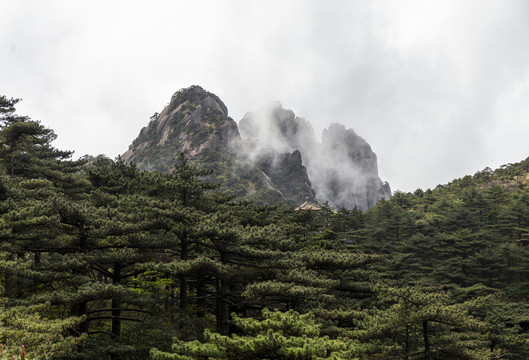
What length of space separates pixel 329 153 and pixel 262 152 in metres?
41.8

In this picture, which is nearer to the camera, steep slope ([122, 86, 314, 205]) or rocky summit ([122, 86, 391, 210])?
steep slope ([122, 86, 314, 205])

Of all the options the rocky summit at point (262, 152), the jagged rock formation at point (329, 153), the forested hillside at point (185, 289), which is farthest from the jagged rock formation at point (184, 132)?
the forested hillside at point (185, 289)

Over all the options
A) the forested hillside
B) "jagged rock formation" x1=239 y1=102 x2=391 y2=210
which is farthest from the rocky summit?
the forested hillside

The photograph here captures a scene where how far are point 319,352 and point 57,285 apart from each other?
13203mm

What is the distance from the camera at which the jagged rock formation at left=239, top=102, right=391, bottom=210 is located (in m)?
119

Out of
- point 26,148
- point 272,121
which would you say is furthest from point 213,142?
point 26,148

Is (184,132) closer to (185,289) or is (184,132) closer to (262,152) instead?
(262,152)

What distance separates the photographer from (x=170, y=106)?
103 metres

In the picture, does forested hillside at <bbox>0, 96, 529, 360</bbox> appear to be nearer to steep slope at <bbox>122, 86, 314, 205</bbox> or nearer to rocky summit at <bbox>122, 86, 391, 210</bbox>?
rocky summit at <bbox>122, 86, 391, 210</bbox>

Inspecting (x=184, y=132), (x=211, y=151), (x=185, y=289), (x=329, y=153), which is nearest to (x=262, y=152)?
(x=211, y=151)

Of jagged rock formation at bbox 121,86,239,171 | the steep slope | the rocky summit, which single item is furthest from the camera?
jagged rock formation at bbox 121,86,239,171

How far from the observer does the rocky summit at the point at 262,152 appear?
7819cm

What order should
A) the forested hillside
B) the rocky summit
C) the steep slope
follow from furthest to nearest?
1. the rocky summit
2. the steep slope
3. the forested hillside

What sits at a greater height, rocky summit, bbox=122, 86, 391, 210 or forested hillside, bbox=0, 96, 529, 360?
rocky summit, bbox=122, 86, 391, 210
